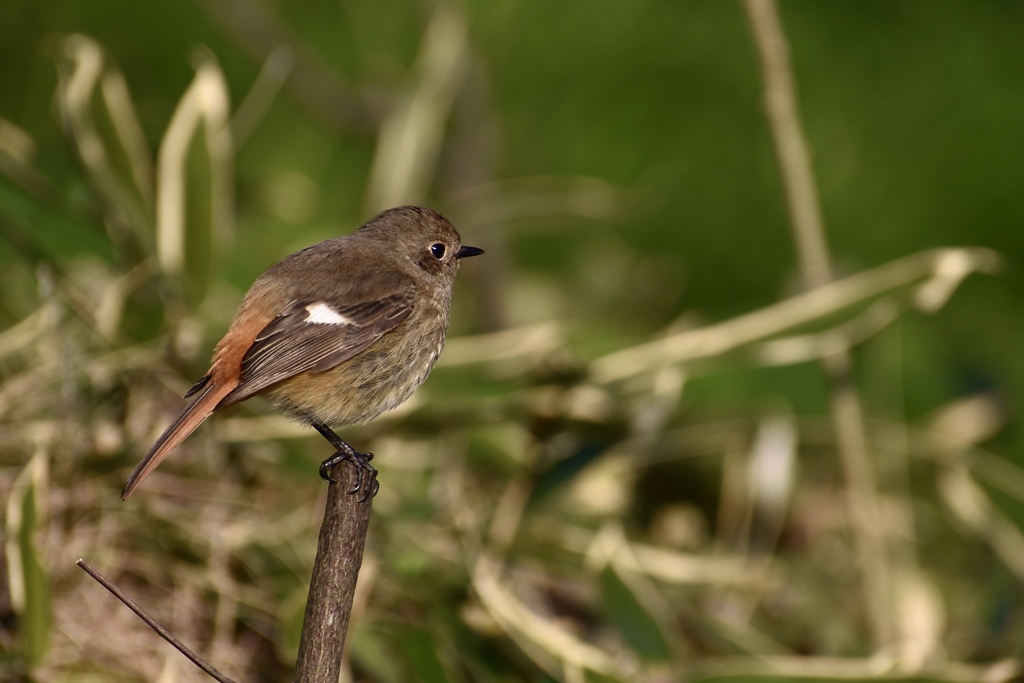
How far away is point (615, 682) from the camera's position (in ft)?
6.59

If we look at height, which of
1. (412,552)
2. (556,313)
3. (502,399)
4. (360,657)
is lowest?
(360,657)

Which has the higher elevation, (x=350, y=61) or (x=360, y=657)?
(x=350, y=61)

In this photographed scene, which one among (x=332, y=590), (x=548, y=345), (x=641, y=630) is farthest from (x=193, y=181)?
(x=332, y=590)

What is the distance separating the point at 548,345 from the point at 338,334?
834 millimetres

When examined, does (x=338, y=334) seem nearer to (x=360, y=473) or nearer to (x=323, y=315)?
(x=323, y=315)

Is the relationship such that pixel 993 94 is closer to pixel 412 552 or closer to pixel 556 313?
pixel 556 313

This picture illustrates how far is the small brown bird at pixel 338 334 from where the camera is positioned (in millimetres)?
1473

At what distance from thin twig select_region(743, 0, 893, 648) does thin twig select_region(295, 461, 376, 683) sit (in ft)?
4.24

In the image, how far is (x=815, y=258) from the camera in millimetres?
2322

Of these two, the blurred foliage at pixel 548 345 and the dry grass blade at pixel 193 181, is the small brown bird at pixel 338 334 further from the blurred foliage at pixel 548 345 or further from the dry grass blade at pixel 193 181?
the dry grass blade at pixel 193 181

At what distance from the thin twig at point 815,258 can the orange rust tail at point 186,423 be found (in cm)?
120

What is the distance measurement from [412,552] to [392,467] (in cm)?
35

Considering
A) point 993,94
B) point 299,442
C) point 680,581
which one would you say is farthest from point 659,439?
point 993,94

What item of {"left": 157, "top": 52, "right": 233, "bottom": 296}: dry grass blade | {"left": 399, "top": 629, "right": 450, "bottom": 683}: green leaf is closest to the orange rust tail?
{"left": 399, "top": 629, "right": 450, "bottom": 683}: green leaf
